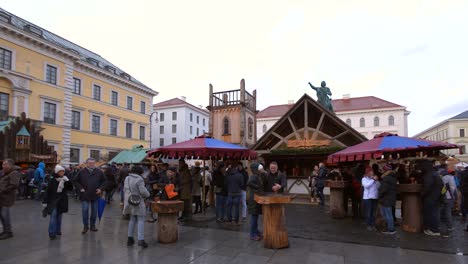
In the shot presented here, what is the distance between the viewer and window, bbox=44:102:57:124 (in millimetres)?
26144

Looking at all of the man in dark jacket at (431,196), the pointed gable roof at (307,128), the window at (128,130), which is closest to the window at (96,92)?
the window at (128,130)

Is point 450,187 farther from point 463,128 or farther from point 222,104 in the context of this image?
point 463,128

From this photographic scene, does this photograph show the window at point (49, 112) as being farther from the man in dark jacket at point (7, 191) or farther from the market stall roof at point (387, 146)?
the market stall roof at point (387, 146)

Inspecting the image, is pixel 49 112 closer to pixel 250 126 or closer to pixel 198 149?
pixel 250 126

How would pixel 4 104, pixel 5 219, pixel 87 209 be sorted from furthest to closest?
pixel 4 104 < pixel 87 209 < pixel 5 219

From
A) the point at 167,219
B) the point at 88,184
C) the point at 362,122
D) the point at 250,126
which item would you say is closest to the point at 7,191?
the point at 88,184

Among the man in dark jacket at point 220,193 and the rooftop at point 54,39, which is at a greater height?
the rooftop at point 54,39

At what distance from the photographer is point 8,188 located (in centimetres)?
655

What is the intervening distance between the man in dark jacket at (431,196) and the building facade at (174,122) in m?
49.1

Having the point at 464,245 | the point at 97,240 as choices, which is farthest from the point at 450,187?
the point at 97,240

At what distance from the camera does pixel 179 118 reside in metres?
55.5

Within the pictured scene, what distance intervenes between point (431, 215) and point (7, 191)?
9812 millimetres

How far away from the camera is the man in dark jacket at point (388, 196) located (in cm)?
709

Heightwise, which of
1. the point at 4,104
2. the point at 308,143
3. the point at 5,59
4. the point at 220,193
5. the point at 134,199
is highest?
the point at 5,59
